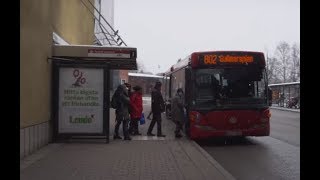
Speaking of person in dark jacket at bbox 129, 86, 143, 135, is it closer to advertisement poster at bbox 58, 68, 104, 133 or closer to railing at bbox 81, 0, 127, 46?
advertisement poster at bbox 58, 68, 104, 133

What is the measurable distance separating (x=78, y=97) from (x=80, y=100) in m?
0.10

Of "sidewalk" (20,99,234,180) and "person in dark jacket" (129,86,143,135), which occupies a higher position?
"person in dark jacket" (129,86,143,135)

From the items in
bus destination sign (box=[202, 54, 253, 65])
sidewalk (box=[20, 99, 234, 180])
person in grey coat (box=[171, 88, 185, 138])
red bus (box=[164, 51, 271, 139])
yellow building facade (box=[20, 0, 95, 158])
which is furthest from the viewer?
person in grey coat (box=[171, 88, 185, 138])

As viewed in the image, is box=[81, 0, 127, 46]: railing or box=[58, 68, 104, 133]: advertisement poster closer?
box=[58, 68, 104, 133]: advertisement poster

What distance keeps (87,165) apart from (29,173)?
1363mm

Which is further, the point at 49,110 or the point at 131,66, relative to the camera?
the point at 131,66

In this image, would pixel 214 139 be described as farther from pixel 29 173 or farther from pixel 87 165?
pixel 29 173

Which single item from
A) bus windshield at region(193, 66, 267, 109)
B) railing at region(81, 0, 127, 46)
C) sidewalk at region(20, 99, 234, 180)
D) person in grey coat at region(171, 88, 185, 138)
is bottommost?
sidewalk at region(20, 99, 234, 180)

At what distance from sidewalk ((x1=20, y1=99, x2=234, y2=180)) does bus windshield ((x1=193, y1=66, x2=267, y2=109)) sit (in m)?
1.55

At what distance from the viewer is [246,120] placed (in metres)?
15.4

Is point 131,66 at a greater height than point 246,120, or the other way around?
point 131,66

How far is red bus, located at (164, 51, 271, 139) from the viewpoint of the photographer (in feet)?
50.3

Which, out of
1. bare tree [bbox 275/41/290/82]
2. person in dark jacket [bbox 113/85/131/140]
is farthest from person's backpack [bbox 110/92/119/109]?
bare tree [bbox 275/41/290/82]

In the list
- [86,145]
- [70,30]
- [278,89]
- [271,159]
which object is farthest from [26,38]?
[278,89]
